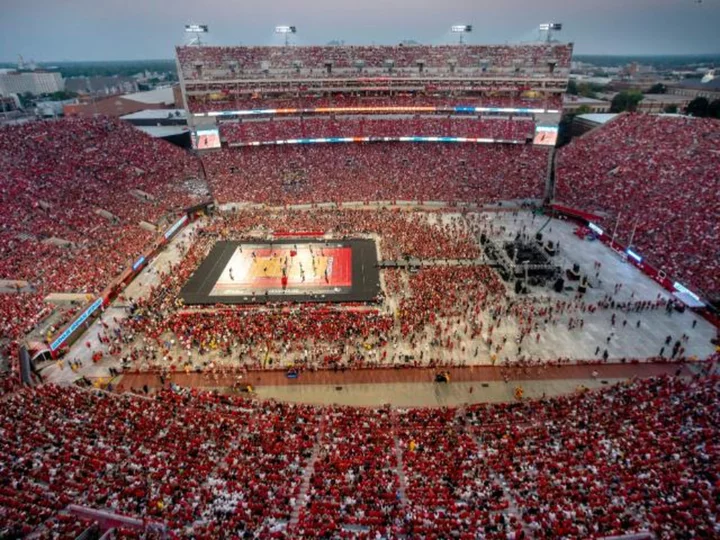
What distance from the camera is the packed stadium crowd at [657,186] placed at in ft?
109

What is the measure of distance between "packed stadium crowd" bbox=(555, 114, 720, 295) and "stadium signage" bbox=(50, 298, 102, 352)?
40.7m

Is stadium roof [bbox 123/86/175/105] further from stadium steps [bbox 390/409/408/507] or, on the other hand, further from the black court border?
stadium steps [bbox 390/409/408/507]

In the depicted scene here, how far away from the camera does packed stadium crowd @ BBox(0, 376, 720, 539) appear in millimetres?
13961

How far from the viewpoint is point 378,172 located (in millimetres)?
53625

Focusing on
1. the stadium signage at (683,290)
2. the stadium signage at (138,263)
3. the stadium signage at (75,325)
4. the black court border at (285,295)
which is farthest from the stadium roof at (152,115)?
the stadium signage at (683,290)

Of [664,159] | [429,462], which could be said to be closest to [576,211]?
[664,159]

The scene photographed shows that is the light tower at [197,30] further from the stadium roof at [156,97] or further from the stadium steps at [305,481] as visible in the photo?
the stadium steps at [305,481]

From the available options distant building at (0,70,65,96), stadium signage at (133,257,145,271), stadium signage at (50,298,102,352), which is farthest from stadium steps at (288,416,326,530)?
distant building at (0,70,65,96)

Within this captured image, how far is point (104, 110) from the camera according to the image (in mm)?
84938

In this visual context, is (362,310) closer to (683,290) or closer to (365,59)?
(683,290)

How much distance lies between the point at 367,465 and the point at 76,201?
4007 cm

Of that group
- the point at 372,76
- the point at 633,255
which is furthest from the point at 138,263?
the point at 372,76

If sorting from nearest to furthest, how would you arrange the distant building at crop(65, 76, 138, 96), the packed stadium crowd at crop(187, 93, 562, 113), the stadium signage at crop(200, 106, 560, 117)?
the stadium signage at crop(200, 106, 560, 117) → the packed stadium crowd at crop(187, 93, 562, 113) → the distant building at crop(65, 76, 138, 96)

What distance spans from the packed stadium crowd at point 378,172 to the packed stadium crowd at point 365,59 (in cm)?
1214
